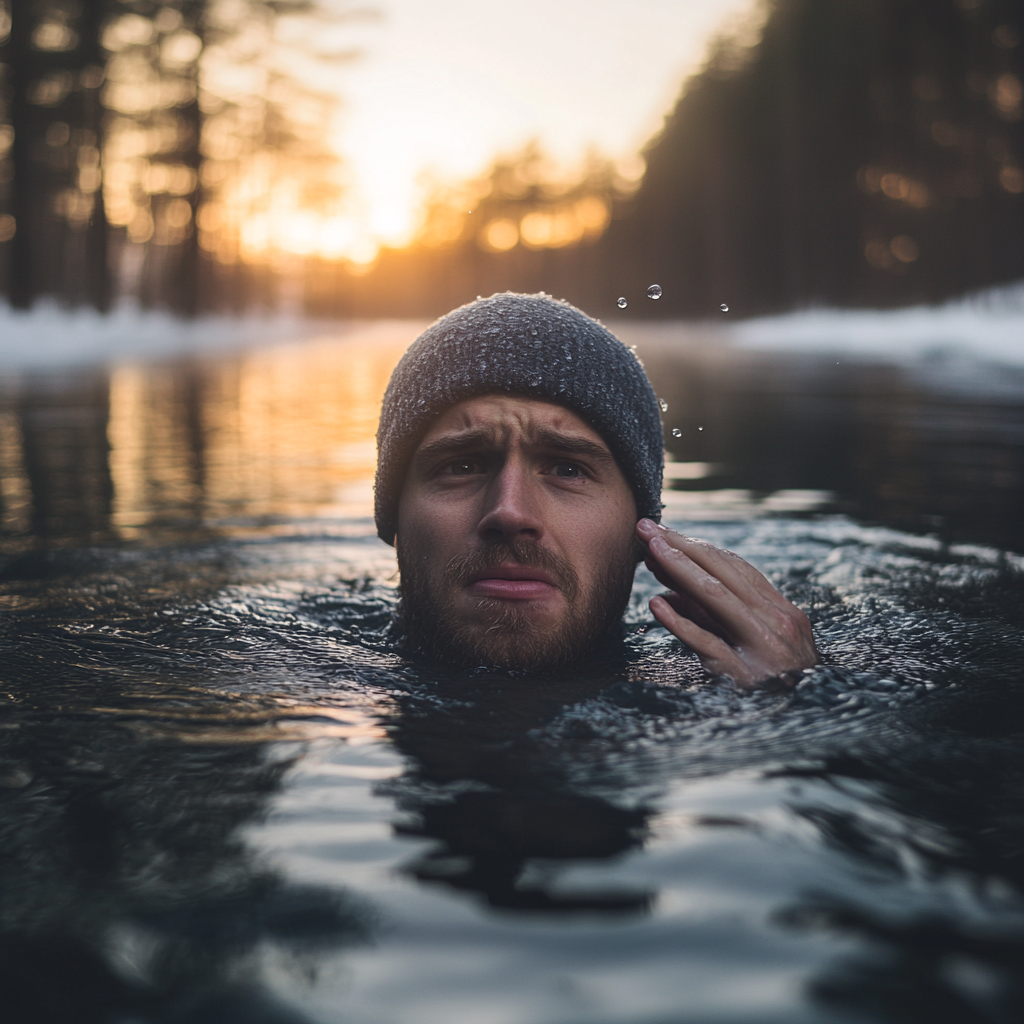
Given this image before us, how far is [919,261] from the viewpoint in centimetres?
4225

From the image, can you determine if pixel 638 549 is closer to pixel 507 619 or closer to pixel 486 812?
pixel 507 619

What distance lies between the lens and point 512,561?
2.82 metres

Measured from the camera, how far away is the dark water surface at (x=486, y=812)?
1.42m

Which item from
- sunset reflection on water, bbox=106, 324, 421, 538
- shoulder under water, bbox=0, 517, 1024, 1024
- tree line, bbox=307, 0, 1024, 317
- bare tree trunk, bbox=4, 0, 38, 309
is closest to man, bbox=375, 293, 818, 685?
shoulder under water, bbox=0, 517, 1024, 1024

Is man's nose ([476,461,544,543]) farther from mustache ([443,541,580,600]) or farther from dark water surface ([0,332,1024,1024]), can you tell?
dark water surface ([0,332,1024,1024])

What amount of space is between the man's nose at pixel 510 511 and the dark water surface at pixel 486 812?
41cm

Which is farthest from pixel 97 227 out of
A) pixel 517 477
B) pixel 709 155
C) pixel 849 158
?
pixel 709 155

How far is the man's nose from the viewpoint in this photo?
9.11 feet

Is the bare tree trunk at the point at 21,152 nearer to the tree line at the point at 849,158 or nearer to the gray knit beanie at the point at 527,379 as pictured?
the tree line at the point at 849,158

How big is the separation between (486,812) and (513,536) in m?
0.97

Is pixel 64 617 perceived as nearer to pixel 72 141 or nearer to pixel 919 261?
pixel 72 141

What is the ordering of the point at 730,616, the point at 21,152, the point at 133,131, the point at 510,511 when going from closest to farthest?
the point at 510,511, the point at 730,616, the point at 21,152, the point at 133,131

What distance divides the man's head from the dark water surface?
0.20 metres

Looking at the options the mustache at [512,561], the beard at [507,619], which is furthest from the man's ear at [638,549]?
the mustache at [512,561]
